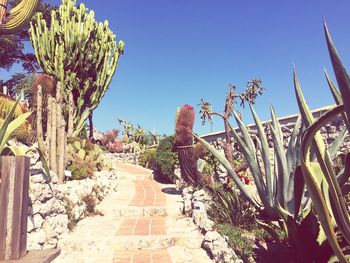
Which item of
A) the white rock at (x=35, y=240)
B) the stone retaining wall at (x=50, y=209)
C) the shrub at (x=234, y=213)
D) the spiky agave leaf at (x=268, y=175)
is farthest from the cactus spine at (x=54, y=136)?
the spiky agave leaf at (x=268, y=175)

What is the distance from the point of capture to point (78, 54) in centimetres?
1180

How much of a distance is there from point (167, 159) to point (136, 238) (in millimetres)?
5890

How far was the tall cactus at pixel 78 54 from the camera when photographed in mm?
11445

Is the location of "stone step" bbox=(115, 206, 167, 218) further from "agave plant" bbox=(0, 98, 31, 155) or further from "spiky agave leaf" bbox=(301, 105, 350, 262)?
"spiky agave leaf" bbox=(301, 105, 350, 262)

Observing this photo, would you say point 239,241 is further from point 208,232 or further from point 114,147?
point 114,147

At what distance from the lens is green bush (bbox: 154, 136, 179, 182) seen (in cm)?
990

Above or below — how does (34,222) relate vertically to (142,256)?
above

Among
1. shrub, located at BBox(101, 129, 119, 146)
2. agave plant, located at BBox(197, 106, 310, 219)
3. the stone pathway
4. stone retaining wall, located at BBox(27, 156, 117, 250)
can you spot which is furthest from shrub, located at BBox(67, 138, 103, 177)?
shrub, located at BBox(101, 129, 119, 146)

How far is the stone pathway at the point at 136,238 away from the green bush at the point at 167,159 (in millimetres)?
3721

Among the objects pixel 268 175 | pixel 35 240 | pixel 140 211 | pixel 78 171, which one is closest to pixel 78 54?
pixel 78 171

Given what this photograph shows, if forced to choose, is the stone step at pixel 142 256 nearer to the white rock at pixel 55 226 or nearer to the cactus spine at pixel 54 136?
the white rock at pixel 55 226

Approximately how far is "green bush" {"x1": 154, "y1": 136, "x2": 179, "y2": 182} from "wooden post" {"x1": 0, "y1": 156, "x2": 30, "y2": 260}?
7.74 metres

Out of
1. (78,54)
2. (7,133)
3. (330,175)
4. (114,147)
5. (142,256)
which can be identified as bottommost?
(142,256)

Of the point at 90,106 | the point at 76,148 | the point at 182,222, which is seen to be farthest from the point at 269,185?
the point at 90,106
